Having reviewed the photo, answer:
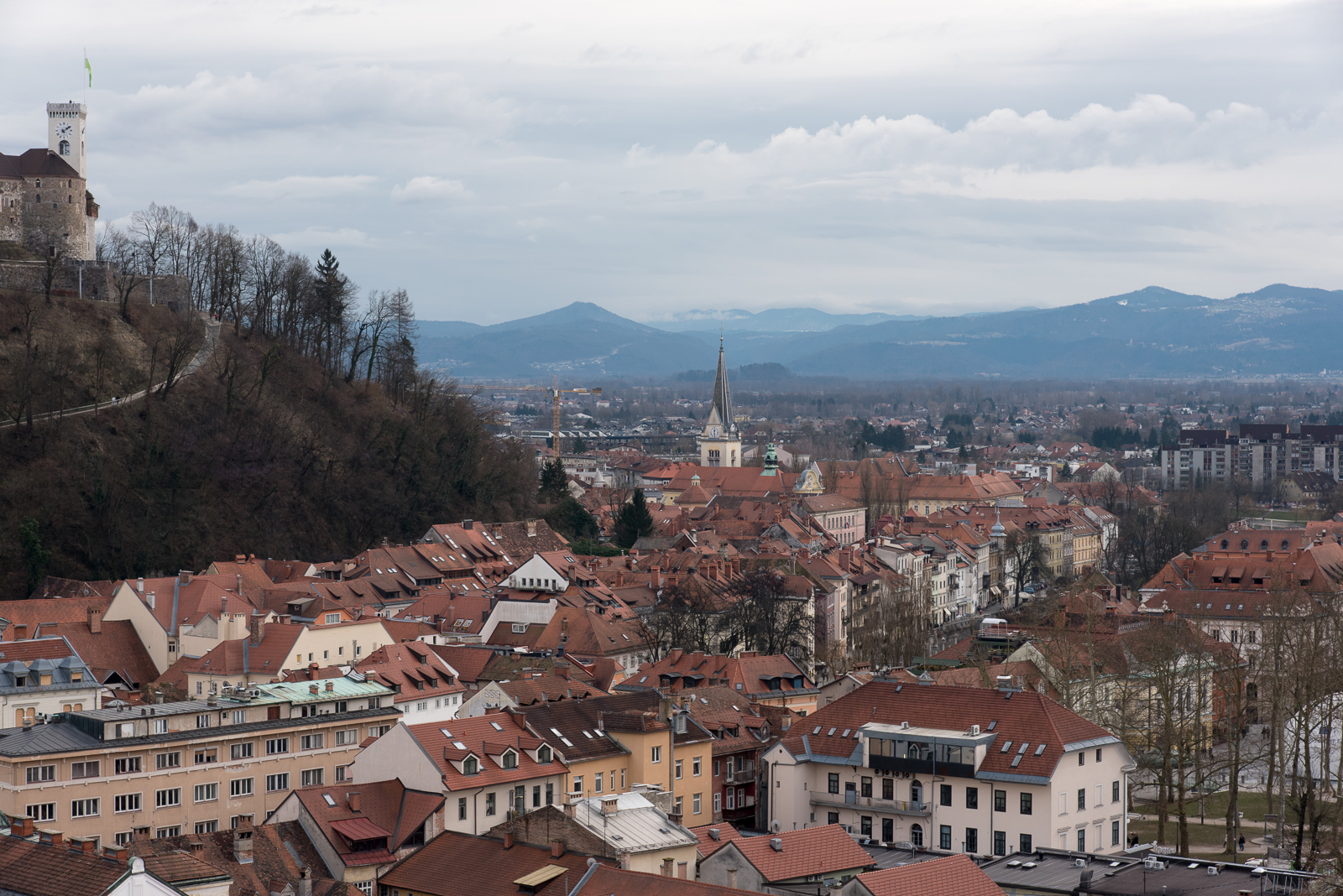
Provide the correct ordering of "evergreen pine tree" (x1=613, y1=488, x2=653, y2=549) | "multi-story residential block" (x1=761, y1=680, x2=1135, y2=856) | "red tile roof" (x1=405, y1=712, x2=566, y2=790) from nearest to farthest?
1. "red tile roof" (x1=405, y1=712, x2=566, y2=790)
2. "multi-story residential block" (x1=761, y1=680, x2=1135, y2=856)
3. "evergreen pine tree" (x1=613, y1=488, x2=653, y2=549)

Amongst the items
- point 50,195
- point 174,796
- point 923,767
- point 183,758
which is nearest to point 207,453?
point 50,195

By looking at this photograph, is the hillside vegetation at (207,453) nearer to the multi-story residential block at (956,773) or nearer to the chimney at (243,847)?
the multi-story residential block at (956,773)

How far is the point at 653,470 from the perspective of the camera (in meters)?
192

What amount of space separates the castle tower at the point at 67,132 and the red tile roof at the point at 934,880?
93354 millimetres

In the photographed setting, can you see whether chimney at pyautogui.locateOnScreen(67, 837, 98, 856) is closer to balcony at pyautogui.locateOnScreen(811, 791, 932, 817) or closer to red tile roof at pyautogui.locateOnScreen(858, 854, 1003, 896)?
red tile roof at pyautogui.locateOnScreen(858, 854, 1003, 896)

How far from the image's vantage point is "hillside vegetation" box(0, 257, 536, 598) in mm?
90125

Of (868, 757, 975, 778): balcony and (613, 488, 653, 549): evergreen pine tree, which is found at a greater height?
(868, 757, 975, 778): balcony

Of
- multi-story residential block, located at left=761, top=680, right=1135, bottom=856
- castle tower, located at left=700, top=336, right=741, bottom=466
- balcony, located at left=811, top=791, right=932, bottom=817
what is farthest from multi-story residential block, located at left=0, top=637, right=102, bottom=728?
castle tower, located at left=700, top=336, right=741, bottom=466

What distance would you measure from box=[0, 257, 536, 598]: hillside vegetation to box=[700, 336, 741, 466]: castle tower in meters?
66.3

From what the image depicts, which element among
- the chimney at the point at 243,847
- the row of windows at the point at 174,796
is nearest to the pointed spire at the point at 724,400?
the row of windows at the point at 174,796

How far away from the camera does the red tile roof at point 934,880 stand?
107 ft

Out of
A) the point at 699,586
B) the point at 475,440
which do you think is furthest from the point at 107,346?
the point at 699,586

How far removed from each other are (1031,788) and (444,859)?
15897 millimetres

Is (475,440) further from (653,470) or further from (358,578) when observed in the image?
(653,470)
